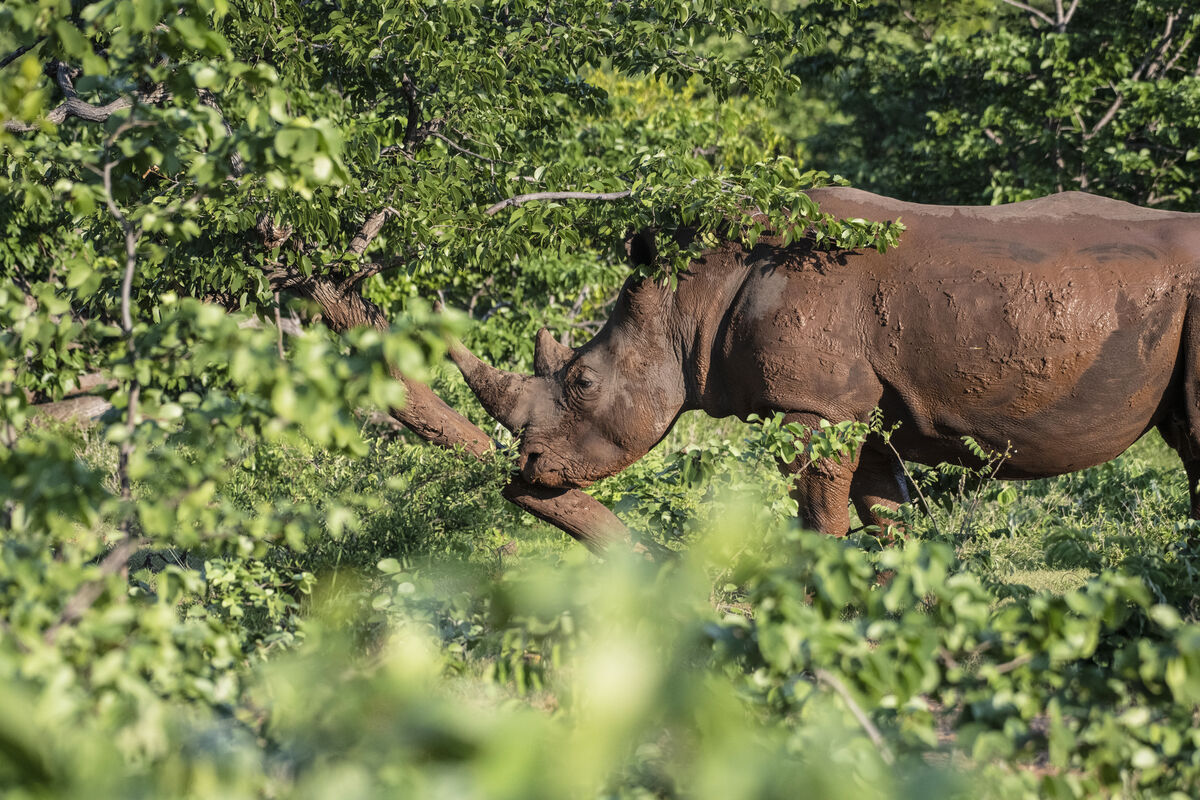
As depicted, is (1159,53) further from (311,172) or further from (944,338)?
(311,172)

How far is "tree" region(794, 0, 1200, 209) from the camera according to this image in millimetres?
10164

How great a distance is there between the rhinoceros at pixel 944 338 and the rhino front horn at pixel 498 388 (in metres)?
0.30

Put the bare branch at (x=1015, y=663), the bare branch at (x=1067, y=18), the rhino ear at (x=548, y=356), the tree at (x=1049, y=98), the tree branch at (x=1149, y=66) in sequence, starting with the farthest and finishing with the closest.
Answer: the bare branch at (x=1067, y=18), the tree branch at (x=1149, y=66), the tree at (x=1049, y=98), the rhino ear at (x=548, y=356), the bare branch at (x=1015, y=663)

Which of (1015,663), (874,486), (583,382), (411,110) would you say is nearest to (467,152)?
(411,110)

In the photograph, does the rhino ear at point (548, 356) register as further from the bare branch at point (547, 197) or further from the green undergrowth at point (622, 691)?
the green undergrowth at point (622, 691)

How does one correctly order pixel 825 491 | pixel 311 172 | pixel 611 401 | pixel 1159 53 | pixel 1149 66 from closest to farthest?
pixel 311 172 → pixel 825 491 → pixel 611 401 → pixel 1159 53 → pixel 1149 66

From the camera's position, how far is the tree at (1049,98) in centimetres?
1016

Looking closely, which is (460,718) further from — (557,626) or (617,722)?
(557,626)

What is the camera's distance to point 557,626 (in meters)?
2.96

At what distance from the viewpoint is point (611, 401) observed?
19.5 feet

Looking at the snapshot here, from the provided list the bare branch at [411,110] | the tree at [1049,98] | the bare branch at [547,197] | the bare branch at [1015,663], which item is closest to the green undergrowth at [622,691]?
the bare branch at [1015,663]

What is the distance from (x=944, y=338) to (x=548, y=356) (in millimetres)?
2035

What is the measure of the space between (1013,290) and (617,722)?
11.7 feet

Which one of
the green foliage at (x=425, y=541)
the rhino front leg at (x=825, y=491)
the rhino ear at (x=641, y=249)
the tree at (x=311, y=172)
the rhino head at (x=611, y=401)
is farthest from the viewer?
the rhino head at (x=611, y=401)
